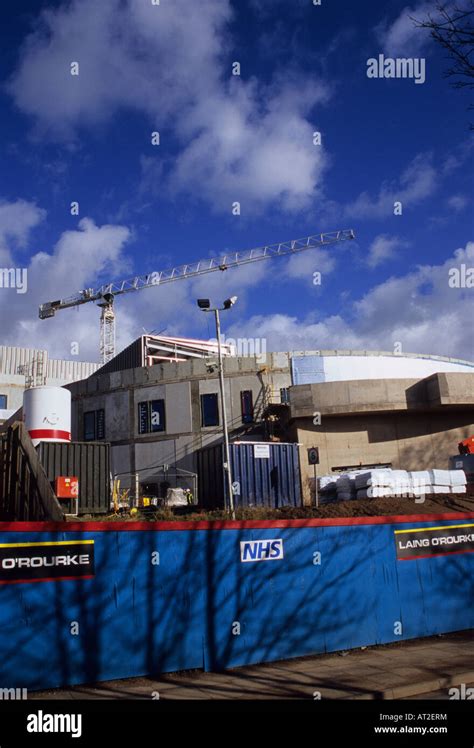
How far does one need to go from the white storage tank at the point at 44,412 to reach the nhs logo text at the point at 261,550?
13182mm

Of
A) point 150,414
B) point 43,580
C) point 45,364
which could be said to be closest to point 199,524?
point 43,580

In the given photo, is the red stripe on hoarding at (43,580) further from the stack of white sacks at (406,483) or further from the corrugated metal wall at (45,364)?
the corrugated metal wall at (45,364)

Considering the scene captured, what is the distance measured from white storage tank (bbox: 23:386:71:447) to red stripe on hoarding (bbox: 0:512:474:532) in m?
13.0

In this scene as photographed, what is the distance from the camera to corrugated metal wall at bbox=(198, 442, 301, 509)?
88.1ft

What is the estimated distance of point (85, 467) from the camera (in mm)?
21031

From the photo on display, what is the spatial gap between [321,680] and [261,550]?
7.11 ft

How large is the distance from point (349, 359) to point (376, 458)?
842cm

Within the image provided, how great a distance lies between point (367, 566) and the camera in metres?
10.7

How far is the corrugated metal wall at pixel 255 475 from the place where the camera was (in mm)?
26859

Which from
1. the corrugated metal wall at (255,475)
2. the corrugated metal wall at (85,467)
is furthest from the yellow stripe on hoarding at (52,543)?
the corrugated metal wall at (255,475)

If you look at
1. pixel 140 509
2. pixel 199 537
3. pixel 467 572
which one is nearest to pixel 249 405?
pixel 140 509

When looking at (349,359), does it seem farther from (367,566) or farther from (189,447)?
(367,566)

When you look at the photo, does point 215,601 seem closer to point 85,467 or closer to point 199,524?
point 199,524
